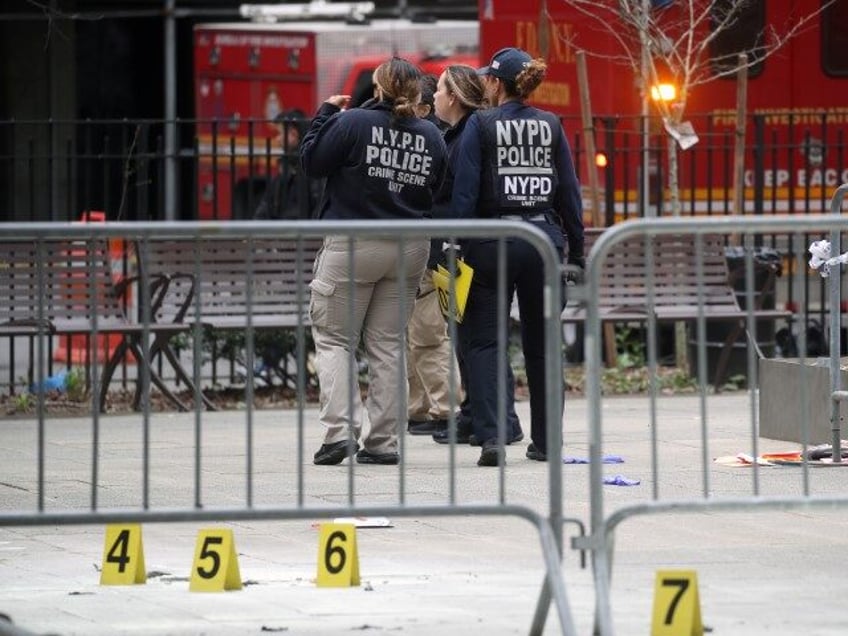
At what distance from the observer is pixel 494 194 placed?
30.0 feet

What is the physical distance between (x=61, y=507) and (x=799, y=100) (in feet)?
29.0

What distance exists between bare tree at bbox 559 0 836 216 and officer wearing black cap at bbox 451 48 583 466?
412cm

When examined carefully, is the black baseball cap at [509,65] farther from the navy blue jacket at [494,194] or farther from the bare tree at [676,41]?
the bare tree at [676,41]


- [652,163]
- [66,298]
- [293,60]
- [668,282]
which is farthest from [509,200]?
[293,60]

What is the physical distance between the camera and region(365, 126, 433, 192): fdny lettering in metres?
9.03

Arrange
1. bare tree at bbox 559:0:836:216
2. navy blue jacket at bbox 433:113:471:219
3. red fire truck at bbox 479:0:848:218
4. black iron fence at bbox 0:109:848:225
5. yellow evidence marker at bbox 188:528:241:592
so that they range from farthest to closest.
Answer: red fire truck at bbox 479:0:848:218, bare tree at bbox 559:0:836:216, black iron fence at bbox 0:109:848:225, navy blue jacket at bbox 433:113:471:219, yellow evidence marker at bbox 188:528:241:592

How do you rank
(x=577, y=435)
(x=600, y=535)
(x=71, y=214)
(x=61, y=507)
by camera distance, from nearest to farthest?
(x=600, y=535), (x=61, y=507), (x=577, y=435), (x=71, y=214)

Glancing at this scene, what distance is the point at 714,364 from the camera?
44.7ft

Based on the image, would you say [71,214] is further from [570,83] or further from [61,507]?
[61,507]

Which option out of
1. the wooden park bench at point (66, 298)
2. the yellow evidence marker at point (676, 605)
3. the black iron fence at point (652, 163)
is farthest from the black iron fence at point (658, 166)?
the yellow evidence marker at point (676, 605)

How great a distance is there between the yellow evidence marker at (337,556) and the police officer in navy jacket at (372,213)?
8.16 feet

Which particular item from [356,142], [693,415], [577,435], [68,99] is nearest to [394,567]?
[356,142]

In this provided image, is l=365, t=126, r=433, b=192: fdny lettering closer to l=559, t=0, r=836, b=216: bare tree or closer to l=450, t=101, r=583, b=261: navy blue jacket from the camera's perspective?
l=450, t=101, r=583, b=261: navy blue jacket

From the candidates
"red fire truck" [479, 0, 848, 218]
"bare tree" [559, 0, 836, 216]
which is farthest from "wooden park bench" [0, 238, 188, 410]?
"red fire truck" [479, 0, 848, 218]
